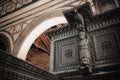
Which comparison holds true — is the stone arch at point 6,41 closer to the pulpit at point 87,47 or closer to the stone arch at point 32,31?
the stone arch at point 32,31

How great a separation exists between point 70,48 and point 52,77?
0.45 m

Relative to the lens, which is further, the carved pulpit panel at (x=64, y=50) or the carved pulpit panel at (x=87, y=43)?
the carved pulpit panel at (x=64, y=50)

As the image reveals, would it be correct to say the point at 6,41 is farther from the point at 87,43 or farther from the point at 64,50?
the point at 87,43

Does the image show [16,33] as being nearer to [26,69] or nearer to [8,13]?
[8,13]

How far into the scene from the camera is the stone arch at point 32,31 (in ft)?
13.7

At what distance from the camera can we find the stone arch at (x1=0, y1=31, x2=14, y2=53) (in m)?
4.48

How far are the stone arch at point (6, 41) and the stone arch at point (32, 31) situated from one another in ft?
0.70

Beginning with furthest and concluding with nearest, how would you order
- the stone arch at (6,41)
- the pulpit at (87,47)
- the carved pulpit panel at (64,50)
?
the stone arch at (6,41) < the carved pulpit panel at (64,50) < the pulpit at (87,47)

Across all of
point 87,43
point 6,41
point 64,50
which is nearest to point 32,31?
point 6,41

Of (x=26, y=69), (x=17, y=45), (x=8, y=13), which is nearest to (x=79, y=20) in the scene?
(x=26, y=69)

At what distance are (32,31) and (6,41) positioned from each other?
3.10 ft

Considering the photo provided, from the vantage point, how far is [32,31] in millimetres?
4285

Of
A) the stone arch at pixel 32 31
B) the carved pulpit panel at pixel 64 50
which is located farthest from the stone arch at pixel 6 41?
the carved pulpit panel at pixel 64 50

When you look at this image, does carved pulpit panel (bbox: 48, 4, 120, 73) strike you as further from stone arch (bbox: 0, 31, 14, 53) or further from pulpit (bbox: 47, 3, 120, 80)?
stone arch (bbox: 0, 31, 14, 53)
